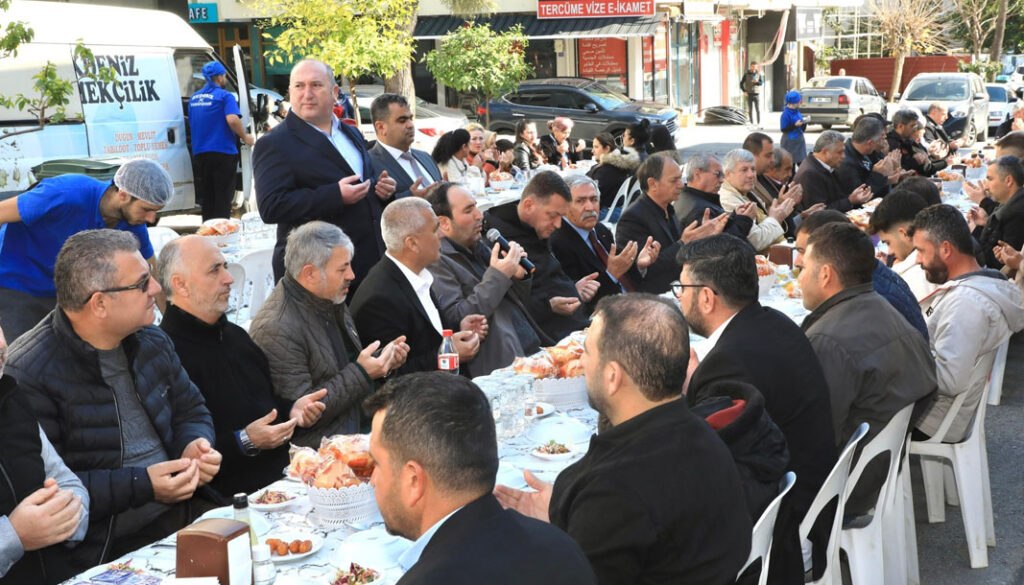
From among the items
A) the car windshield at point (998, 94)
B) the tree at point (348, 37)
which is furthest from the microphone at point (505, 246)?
the car windshield at point (998, 94)

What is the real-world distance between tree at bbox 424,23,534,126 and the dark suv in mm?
2928

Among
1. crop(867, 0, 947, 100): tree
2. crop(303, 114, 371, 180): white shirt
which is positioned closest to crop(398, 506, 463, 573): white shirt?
crop(303, 114, 371, 180): white shirt

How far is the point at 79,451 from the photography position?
3.57 metres

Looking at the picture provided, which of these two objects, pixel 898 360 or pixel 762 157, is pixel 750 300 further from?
pixel 762 157

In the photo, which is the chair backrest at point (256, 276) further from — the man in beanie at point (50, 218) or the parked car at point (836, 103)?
the parked car at point (836, 103)

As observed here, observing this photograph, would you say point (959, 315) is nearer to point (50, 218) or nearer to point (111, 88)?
point (50, 218)

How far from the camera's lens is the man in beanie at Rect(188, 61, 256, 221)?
11.7 metres

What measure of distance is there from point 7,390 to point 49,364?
15.7 inches

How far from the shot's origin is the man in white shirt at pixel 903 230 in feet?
19.3

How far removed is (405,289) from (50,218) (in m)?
1.89

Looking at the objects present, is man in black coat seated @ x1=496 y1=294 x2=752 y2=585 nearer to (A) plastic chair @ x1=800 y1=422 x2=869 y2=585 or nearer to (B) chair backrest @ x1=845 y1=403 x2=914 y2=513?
(A) plastic chair @ x1=800 y1=422 x2=869 y2=585

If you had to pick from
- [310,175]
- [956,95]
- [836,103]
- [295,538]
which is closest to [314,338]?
[295,538]

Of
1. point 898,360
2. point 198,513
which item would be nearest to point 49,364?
point 198,513

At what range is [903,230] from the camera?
596 cm
